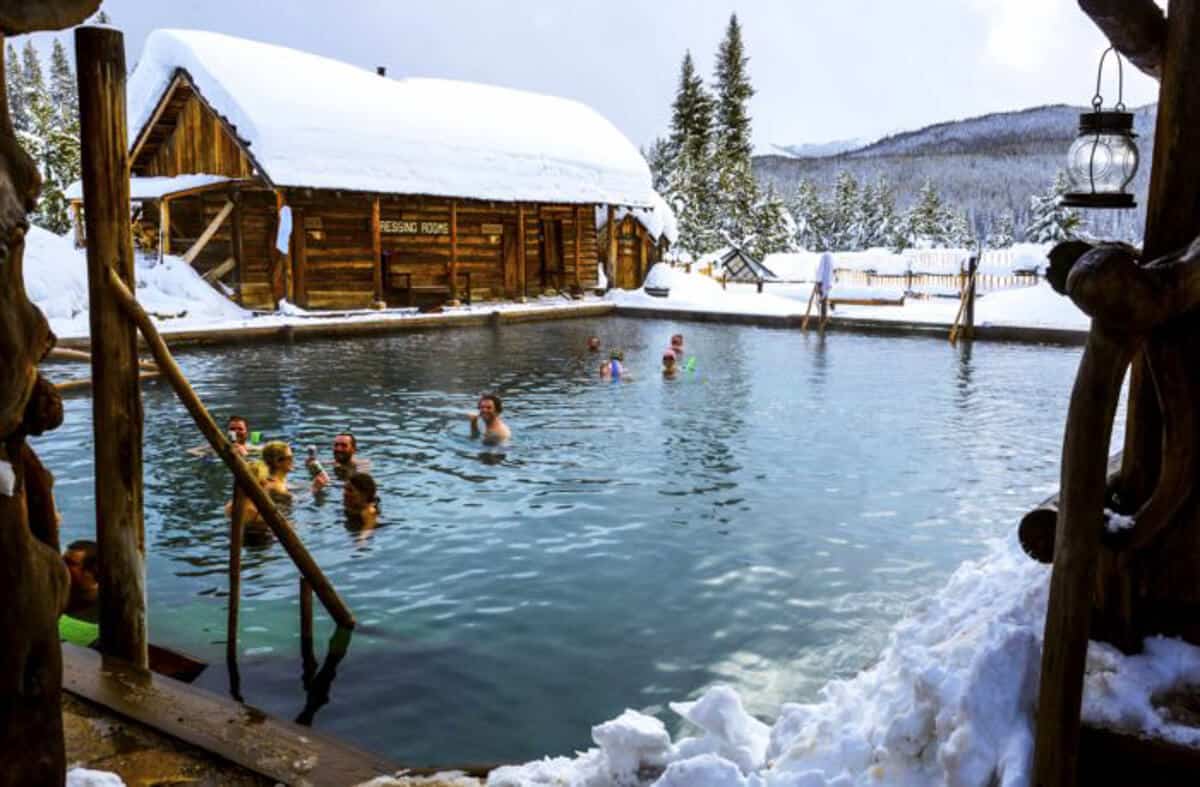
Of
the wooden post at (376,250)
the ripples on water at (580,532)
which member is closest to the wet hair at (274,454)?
the ripples on water at (580,532)

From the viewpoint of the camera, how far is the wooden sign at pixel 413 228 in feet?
87.0

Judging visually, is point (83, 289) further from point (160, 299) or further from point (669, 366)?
point (669, 366)

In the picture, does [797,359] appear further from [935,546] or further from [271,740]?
A: [271,740]

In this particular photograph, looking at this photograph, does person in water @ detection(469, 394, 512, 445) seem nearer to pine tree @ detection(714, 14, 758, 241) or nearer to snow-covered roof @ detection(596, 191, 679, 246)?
snow-covered roof @ detection(596, 191, 679, 246)

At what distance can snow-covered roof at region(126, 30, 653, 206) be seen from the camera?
23406mm

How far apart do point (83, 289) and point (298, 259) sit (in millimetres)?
5185

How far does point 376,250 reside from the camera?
25.5 metres

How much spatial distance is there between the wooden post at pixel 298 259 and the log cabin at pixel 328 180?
1.4 inches

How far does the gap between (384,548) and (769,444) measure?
524 centimetres

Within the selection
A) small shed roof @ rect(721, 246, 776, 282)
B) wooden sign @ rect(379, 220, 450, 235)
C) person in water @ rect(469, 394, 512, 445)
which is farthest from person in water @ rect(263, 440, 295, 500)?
small shed roof @ rect(721, 246, 776, 282)

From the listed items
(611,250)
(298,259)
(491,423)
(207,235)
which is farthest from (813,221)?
(491,423)

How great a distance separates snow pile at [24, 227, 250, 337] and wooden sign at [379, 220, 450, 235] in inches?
197

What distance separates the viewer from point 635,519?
329 inches

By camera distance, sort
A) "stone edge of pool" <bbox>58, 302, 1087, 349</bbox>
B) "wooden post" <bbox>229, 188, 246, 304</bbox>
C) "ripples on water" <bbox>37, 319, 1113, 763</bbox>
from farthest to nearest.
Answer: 1. "wooden post" <bbox>229, 188, 246, 304</bbox>
2. "stone edge of pool" <bbox>58, 302, 1087, 349</bbox>
3. "ripples on water" <bbox>37, 319, 1113, 763</bbox>
